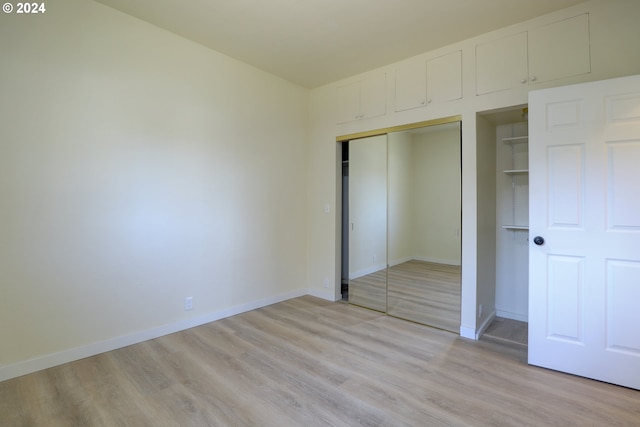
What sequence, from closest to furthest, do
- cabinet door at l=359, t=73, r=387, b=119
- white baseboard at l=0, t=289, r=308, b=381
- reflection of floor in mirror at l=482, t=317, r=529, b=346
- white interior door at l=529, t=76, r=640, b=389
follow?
white interior door at l=529, t=76, r=640, b=389 → white baseboard at l=0, t=289, r=308, b=381 → reflection of floor in mirror at l=482, t=317, r=529, b=346 → cabinet door at l=359, t=73, r=387, b=119

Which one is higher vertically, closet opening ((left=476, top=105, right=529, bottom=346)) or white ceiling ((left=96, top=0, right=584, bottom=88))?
white ceiling ((left=96, top=0, right=584, bottom=88))

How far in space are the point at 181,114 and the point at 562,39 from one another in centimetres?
354

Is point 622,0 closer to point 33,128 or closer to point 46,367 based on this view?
point 33,128

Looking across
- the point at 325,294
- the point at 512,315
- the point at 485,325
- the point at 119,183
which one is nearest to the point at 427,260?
the point at 485,325

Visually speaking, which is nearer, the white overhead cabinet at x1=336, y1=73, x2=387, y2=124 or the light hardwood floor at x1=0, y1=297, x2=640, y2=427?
the light hardwood floor at x1=0, y1=297, x2=640, y2=427

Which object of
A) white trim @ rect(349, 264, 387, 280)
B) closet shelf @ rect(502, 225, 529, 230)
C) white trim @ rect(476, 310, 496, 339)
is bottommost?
white trim @ rect(476, 310, 496, 339)

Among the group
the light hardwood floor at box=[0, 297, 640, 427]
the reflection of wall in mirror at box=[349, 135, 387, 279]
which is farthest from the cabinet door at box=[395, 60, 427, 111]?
the light hardwood floor at box=[0, 297, 640, 427]

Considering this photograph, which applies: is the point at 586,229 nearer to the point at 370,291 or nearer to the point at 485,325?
the point at 485,325

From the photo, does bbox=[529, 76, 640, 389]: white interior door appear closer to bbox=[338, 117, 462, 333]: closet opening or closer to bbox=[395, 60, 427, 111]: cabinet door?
bbox=[338, 117, 462, 333]: closet opening

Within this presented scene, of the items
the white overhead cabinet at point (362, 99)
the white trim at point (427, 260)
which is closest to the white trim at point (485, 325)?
the white trim at point (427, 260)

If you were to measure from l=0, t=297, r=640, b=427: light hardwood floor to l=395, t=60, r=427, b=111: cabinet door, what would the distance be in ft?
8.21

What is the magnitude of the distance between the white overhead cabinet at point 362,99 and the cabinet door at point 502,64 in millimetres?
1053

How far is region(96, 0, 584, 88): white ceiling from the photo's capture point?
8.10 ft

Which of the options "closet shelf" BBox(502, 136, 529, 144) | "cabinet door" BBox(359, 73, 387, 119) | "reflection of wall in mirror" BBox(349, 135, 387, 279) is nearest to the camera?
"closet shelf" BBox(502, 136, 529, 144)
